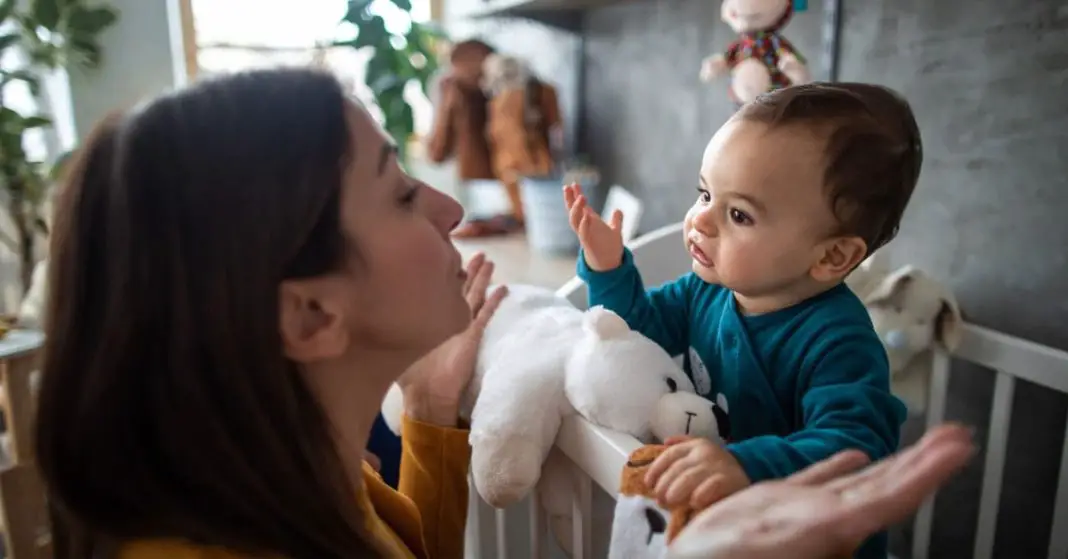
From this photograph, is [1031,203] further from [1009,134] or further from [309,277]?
[309,277]

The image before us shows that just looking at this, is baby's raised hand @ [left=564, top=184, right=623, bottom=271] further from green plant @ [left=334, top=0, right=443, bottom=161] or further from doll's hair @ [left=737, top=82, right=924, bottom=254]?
green plant @ [left=334, top=0, right=443, bottom=161]

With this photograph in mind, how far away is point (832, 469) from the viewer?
1.43ft

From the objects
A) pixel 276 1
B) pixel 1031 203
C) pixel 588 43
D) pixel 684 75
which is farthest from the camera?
pixel 276 1

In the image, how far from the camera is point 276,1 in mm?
2375

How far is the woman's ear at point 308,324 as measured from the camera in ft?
1.58

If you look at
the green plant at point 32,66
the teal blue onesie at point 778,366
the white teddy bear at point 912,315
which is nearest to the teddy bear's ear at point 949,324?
the white teddy bear at point 912,315

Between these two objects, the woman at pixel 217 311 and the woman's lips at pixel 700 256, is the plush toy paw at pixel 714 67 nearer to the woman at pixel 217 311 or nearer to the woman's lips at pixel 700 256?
the woman's lips at pixel 700 256

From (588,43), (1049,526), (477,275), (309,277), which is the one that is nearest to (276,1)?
(588,43)

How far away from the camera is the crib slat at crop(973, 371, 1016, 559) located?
34.2 inches

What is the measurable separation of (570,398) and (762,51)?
529mm

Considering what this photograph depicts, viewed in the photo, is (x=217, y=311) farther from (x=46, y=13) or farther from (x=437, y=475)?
(x=46, y=13)

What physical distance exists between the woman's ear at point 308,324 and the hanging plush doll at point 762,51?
24.4 inches

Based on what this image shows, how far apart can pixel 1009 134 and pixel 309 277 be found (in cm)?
80

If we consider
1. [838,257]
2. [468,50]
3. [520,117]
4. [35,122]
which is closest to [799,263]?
[838,257]
